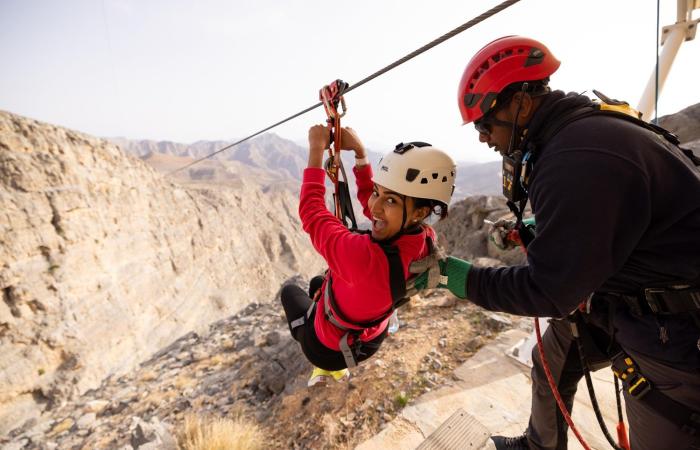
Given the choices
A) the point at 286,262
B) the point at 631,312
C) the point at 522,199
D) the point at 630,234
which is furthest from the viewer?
the point at 286,262

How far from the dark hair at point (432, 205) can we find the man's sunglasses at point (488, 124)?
63cm

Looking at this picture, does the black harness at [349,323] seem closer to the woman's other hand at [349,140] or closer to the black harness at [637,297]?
the black harness at [637,297]

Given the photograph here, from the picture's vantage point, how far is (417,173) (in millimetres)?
2502

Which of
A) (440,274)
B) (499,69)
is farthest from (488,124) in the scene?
(440,274)

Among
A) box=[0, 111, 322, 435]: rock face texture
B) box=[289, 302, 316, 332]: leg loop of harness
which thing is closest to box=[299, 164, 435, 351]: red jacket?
box=[289, 302, 316, 332]: leg loop of harness

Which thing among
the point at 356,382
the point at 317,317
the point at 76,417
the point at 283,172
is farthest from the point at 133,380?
the point at 283,172

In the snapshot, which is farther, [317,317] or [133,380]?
[133,380]

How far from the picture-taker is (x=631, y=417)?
1968mm

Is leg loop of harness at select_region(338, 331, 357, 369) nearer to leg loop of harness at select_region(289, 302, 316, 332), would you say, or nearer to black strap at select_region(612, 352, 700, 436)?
leg loop of harness at select_region(289, 302, 316, 332)

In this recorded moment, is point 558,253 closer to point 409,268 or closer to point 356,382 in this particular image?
point 409,268

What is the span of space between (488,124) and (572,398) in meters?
2.44

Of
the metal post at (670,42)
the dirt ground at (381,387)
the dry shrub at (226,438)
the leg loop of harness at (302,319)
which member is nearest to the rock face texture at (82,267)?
the dry shrub at (226,438)

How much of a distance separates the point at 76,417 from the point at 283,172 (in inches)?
5602

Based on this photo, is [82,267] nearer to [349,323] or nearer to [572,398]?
[349,323]
